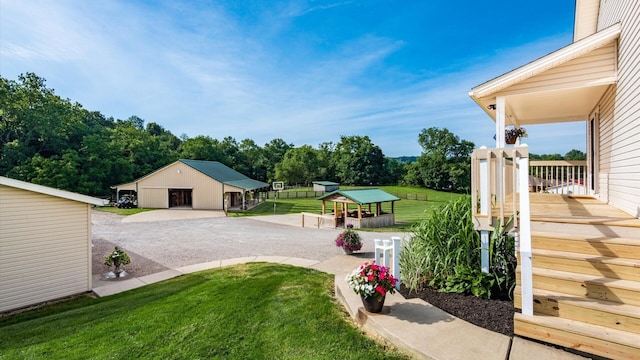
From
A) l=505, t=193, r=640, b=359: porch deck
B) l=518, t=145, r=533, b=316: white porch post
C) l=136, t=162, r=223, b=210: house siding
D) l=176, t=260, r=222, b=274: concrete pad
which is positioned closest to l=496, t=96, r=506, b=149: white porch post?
l=505, t=193, r=640, b=359: porch deck

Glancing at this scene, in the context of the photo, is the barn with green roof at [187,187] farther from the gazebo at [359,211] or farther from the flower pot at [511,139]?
the flower pot at [511,139]

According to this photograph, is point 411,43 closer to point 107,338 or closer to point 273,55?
point 273,55

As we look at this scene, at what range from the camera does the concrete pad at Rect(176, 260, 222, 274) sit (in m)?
7.79

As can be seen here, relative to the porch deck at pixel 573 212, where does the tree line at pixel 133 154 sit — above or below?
above

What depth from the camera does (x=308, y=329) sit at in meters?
3.22

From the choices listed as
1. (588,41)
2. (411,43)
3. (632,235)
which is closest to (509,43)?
(411,43)

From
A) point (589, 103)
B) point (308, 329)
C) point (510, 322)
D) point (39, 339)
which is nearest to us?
point (510, 322)

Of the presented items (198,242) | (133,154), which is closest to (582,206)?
(198,242)

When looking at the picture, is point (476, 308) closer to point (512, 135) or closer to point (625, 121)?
point (625, 121)

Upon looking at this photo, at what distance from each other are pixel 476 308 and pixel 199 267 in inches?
278

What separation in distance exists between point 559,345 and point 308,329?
7.44ft

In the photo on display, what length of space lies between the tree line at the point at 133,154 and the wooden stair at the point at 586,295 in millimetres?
22210

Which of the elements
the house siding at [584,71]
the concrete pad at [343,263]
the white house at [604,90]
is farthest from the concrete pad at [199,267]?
the house siding at [584,71]

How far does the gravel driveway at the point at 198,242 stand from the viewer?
29.9ft
